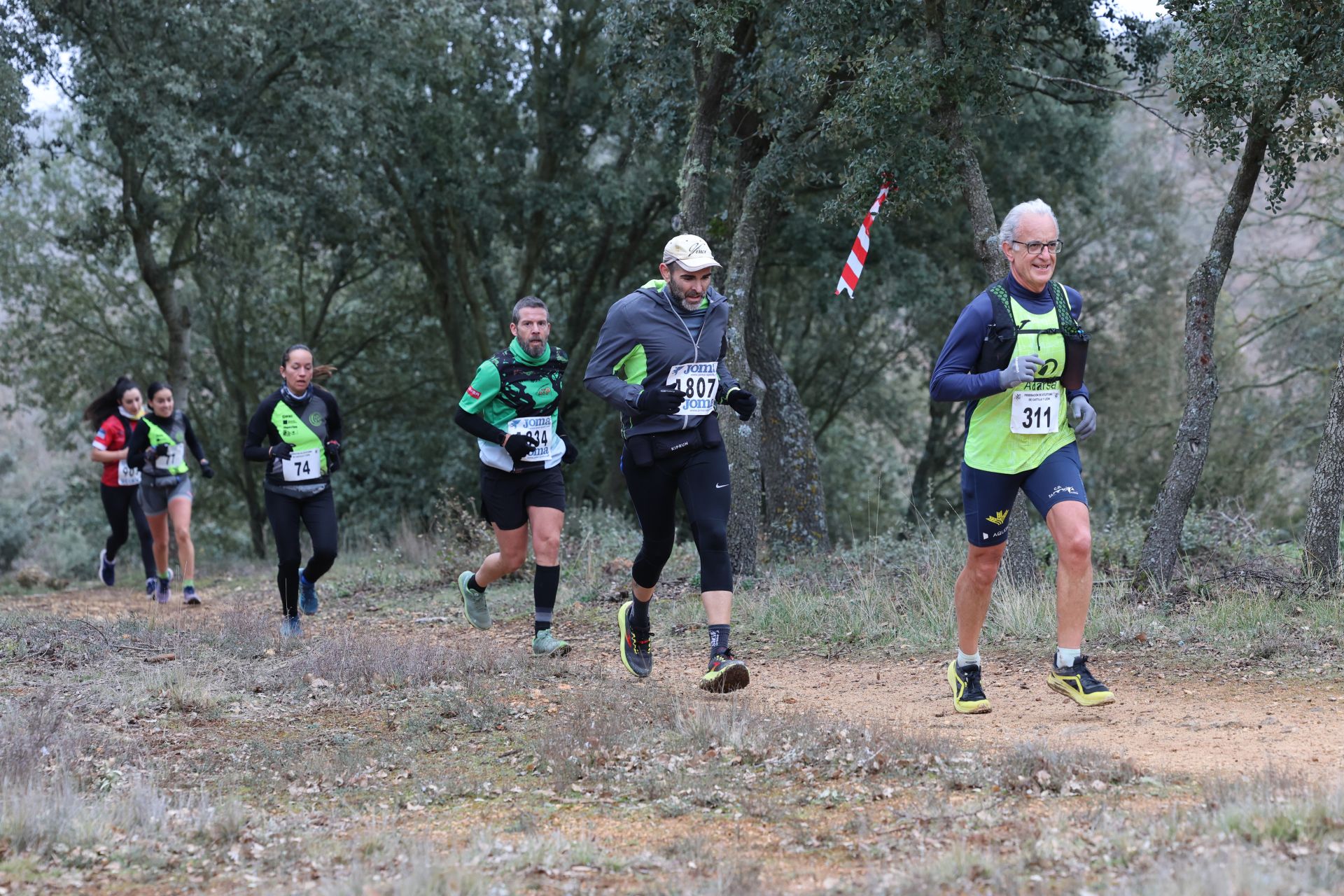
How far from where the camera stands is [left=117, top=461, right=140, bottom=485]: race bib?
13703mm

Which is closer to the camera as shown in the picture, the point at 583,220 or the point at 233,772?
the point at 233,772

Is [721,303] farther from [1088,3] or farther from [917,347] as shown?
[917,347]

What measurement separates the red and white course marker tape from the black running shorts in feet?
13.2

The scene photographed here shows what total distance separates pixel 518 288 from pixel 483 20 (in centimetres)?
602

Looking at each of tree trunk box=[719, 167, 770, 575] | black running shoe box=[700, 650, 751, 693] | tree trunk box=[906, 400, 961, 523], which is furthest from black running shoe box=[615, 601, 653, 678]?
tree trunk box=[906, 400, 961, 523]

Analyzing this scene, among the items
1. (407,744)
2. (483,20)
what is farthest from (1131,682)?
(483,20)

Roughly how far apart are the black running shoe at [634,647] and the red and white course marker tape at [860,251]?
4.74 meters

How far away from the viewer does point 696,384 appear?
6684mm

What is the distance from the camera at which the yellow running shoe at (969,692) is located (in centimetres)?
637

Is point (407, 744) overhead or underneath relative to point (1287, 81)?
underneath

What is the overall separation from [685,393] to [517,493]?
203 cm

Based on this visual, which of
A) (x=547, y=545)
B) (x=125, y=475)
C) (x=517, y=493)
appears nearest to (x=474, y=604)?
(x=547, y=545)

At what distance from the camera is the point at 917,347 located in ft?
90.7

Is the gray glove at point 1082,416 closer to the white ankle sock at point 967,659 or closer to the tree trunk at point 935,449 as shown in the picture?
the white ankle sock at point 967,659
